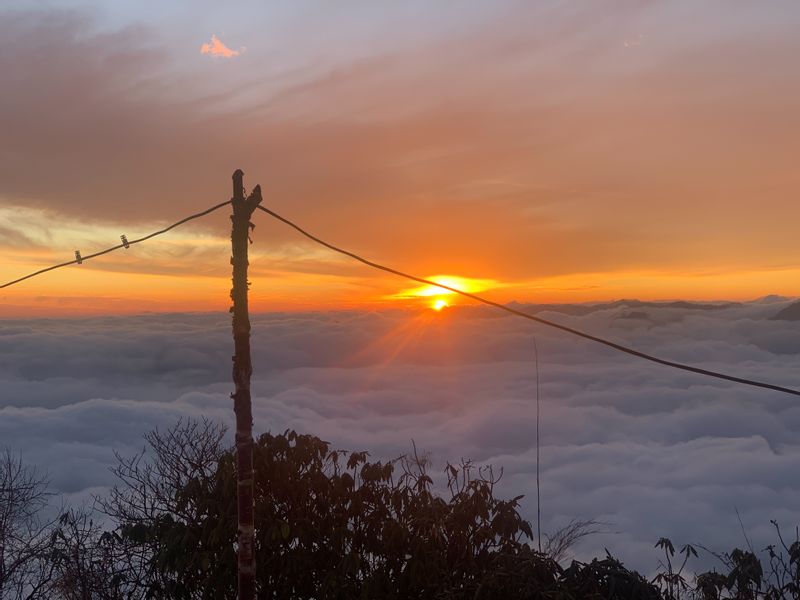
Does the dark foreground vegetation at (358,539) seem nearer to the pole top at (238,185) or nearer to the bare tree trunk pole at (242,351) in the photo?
the bare tree trunk pole at (242,351)

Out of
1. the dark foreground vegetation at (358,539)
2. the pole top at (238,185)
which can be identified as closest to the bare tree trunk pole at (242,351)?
the pole top at (238,185)

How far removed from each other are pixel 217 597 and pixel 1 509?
2189 centimetres

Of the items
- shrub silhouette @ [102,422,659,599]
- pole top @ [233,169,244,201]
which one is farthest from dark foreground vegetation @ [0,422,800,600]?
pole top @ [233,169,244,201]

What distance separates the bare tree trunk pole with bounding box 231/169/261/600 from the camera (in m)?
7.76

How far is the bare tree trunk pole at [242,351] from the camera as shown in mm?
7758

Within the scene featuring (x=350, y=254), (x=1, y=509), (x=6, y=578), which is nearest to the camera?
(x=350, y=254)

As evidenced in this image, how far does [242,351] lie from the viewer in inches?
314

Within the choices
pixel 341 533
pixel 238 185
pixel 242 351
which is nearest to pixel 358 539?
pixel 341 533

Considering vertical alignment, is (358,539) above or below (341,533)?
below

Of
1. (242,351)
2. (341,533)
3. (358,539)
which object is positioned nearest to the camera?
(242,351)

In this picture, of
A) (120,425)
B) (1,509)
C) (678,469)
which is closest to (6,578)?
(1,509)

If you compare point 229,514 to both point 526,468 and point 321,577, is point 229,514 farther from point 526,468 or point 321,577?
point 526,468

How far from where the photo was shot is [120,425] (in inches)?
7461

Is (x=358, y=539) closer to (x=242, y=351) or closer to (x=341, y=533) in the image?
(x=341, y=533)
